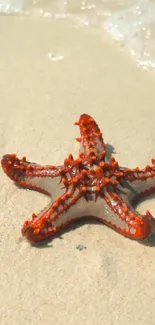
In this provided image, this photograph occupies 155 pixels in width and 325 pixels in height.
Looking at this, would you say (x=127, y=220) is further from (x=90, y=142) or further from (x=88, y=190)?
(x=90, y=142)

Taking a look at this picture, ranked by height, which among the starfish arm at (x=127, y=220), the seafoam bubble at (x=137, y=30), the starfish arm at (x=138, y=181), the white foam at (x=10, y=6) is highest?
the white foam at (x=10, y=6)

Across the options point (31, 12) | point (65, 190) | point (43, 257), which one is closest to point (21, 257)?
point (43, 257)

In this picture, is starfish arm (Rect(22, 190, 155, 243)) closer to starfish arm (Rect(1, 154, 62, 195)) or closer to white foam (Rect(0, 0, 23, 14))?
starfish arm (Rect(1, 154, 62, 195))

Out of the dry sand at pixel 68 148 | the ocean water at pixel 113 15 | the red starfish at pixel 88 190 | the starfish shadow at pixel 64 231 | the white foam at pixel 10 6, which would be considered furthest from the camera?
the white foam at pixel 10 6

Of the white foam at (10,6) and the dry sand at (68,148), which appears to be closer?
the dry sand at (68,148)

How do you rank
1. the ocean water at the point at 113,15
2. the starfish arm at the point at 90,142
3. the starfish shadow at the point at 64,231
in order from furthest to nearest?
1. the ocean water at the point at 113,15
2. the starfish arm at the point at 90,142
3. the starfish shadow at the point at 64,231

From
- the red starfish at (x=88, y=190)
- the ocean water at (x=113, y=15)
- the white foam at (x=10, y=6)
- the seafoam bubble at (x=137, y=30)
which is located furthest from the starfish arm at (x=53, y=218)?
the white foam at (x=10, y=6)

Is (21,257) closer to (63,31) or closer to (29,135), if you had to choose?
(29,135)

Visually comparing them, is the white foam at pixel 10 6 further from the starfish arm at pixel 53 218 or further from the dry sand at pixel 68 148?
the starfish arm at pixel 53 218

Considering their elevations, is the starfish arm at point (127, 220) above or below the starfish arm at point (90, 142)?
below
